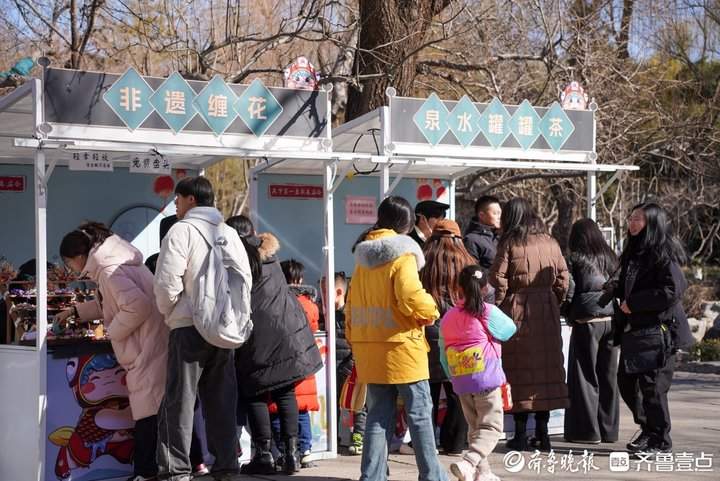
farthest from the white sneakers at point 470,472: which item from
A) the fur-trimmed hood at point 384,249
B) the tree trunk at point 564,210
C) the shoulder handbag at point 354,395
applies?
the tree trunk at point 564,210

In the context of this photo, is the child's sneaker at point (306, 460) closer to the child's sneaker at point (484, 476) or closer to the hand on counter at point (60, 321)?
the child's sneaker at point (484, 476)

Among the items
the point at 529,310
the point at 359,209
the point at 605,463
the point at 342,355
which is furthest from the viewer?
the point at 359,209

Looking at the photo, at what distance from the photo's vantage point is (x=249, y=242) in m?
6.79

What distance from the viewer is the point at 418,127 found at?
7941 mm

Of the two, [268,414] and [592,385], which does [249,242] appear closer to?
[268,414]

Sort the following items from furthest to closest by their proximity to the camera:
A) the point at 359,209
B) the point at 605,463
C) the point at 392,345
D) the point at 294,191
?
the point at 359,209 < the point at 294,191 < the point at 605,463 < the point at 392,345

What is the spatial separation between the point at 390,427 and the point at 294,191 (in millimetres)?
4987

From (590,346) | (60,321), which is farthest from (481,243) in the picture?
(60,321)

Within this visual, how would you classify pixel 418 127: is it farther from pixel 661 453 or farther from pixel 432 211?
pixel 661 453

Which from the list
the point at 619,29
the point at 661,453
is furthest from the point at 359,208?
the point at 619,29

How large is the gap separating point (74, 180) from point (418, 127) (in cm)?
356

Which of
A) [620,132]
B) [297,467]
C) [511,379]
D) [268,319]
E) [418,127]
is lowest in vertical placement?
[297,467]

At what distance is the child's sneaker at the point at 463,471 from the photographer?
6.05 metres

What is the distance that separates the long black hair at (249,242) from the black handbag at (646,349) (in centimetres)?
261
